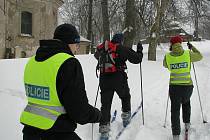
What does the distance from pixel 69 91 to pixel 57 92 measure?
0.13 m

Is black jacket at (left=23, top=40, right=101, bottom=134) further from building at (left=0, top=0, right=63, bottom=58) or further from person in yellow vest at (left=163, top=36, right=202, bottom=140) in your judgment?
building at (left=0, top=0, right=63, bottom=58)

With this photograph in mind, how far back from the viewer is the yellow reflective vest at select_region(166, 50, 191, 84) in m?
7.06

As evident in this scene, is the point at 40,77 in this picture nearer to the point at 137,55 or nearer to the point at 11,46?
the point at 137,55

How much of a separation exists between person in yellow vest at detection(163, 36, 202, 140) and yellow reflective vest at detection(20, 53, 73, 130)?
370cm

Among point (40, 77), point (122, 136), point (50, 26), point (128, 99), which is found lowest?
point (122, 136)

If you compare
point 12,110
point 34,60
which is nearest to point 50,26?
point 12,110

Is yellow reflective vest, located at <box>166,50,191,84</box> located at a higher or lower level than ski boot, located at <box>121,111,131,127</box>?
higher

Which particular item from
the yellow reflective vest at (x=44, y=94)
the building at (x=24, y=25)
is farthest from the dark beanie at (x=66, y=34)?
the building at (x=24, y=25)

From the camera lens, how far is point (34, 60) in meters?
3.89

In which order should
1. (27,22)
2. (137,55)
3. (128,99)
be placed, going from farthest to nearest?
(27,22) → (128,99) → (137,55)

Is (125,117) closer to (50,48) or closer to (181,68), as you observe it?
(181,68)

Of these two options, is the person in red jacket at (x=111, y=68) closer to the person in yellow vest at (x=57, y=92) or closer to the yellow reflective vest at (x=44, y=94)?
the person in yellow vest at (x=57, y=92)

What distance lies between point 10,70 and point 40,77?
315 inches

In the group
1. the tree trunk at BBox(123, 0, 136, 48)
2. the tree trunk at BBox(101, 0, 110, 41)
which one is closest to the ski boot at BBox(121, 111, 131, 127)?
the tree trunk at BBox(123, 0, 136, 48)
